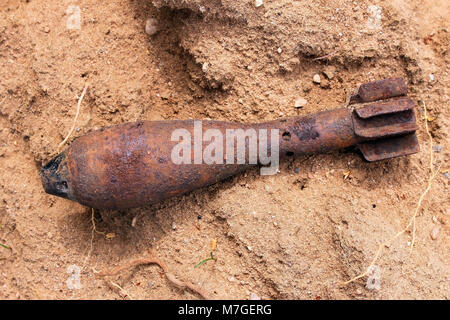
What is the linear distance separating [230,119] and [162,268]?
0.76 metres

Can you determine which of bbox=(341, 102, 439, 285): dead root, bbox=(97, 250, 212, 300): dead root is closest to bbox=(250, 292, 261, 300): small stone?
bbox=(97, 250, 212, 300): dead root

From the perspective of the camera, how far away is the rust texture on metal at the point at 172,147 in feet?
5.00

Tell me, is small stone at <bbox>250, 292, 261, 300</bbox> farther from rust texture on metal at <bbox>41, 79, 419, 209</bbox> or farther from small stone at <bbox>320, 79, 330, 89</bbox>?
small stone at <bbox>320, 79, 330, 89</bbox>

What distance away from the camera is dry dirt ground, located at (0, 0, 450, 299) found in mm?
1736

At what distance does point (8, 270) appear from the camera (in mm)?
1851

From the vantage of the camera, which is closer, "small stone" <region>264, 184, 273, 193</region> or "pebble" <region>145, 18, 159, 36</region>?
"small stone" <region>264, 184, 273, 193</region>

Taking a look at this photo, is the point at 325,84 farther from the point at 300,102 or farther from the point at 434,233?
the point at 434,233

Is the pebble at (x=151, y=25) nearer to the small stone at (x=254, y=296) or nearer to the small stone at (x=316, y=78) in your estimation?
the small stone at (x=316, y=78)

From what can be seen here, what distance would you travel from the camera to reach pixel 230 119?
186cm

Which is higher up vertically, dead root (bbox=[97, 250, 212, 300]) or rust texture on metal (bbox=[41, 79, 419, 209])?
rust texture on metal (bbox=[41, 79, 419, 209])

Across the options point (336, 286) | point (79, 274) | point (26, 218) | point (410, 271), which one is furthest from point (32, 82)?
point (410, 271)

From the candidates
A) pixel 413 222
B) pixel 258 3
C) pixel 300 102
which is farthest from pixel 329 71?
pixel 413 222

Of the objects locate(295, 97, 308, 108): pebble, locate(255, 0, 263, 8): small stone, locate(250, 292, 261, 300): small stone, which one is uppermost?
locate(255, 0, 263, 8): small stone

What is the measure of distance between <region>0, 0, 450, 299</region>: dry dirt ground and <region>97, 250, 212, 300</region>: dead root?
28 millimetres
